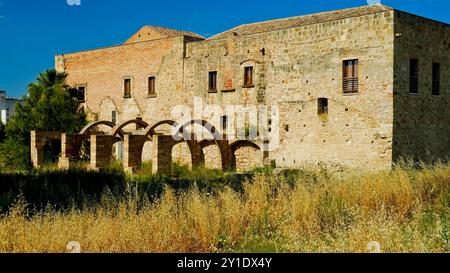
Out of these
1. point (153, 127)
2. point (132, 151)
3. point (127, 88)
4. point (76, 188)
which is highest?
point (127, 88)

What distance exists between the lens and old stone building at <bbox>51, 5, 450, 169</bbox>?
707 inches

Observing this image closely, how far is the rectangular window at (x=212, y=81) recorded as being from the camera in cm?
2336

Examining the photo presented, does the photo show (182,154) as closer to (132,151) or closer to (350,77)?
(132,151)

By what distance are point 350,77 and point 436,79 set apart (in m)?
3.39

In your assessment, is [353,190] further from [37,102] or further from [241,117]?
[37,102]

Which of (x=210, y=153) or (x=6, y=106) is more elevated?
(x=6, y=106)

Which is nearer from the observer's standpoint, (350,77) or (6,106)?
(350,77)

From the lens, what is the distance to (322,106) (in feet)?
64.9

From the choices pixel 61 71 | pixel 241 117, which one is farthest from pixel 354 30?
pixel 61 71

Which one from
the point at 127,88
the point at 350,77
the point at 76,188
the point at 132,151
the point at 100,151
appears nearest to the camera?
the point at 76,188

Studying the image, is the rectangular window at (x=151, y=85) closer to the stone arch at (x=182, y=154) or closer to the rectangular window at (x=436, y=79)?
the stone arch at (x=182, y=154)

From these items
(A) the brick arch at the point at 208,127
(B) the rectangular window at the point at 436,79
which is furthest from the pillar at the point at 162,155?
(B) the rectangular window at the point at 436,79

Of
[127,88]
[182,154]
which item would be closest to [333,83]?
[182,154]
